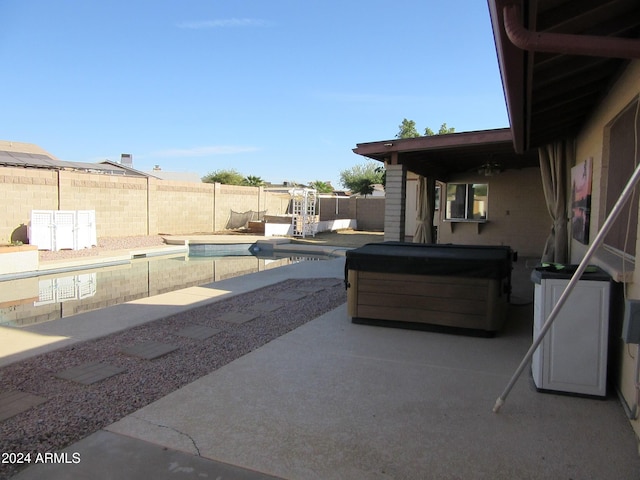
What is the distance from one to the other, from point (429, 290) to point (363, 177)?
97.9ft

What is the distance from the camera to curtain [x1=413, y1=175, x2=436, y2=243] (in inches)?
468

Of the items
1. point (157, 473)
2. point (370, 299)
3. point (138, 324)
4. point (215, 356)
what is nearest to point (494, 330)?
point (370, 299)

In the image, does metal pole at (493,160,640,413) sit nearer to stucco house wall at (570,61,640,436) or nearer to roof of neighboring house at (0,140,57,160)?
stucco house wall at (570,61,640,436)

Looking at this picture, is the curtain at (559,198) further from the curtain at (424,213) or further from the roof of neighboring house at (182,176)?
the roof of neighboring house at (182,176)

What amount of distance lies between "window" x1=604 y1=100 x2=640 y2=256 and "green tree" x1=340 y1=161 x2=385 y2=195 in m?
23.7

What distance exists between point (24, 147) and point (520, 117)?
31151 millimetres

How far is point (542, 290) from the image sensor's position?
139 inches

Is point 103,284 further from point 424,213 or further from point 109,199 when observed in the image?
point 109,199

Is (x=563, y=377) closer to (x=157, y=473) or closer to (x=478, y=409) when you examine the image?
(x=478, y=409)

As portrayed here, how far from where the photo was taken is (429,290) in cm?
528

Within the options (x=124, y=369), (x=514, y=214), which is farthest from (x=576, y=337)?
(x=514, y=214)

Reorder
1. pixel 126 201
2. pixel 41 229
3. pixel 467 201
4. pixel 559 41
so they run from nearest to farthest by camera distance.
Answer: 1. pixel 559 41
2. pixel 41 229
3. pixel 467 201
4. pixel 126 201

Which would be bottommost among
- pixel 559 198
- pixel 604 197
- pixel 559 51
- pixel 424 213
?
pixel 424 213

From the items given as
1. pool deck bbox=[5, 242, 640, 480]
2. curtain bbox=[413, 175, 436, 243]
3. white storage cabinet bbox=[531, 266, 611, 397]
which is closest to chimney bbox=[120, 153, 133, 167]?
curtain bbox=[413, 175, 436, 243]
